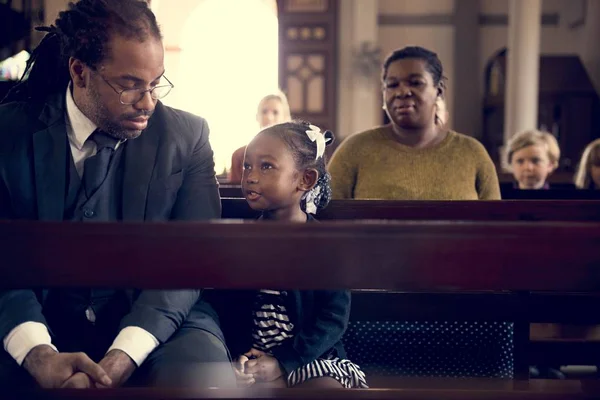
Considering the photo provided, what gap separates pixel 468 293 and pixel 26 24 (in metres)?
6.63

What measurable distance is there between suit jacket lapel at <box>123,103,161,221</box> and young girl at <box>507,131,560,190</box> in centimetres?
349

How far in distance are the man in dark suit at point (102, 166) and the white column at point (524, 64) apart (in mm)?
8682

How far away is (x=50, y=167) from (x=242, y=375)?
74 cm

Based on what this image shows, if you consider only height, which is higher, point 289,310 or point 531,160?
point 531,160

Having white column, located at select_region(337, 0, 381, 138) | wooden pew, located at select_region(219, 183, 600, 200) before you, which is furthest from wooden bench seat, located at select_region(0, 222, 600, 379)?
white column, located at select_region(337, 0, 381, 138)

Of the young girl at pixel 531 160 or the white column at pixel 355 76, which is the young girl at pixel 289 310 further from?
the white column at pixel 355 76

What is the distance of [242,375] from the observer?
189 cm

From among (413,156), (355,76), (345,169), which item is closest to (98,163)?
(345,169)

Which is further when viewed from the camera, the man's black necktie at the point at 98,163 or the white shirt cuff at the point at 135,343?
the man's black necktie at the point at 98,163

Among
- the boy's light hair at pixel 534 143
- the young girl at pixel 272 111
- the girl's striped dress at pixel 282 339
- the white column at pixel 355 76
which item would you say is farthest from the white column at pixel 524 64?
the girl's striped dress at pixel 282 339

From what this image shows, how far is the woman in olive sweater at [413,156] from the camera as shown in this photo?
321 centimetres

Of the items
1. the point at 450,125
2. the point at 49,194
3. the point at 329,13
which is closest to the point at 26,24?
the point at 329,13

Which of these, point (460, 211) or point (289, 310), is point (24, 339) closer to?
point (289, 310)

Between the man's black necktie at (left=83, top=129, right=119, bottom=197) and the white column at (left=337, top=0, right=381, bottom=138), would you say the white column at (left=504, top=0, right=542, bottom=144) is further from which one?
the man's black necktie at (left=83, top=129, right=119, bottom=197)
